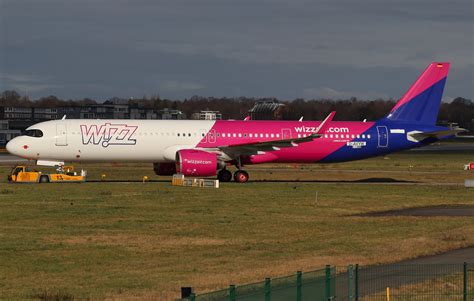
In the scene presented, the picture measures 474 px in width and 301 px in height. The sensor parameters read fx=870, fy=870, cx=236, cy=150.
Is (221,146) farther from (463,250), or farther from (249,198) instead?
(463,250)

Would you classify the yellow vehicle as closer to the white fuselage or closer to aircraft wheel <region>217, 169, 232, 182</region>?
the white fuselage

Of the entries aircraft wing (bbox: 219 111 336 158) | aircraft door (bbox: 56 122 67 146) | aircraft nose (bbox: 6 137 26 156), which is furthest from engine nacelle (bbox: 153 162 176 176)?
aircraft nose (bbox: 6 137 26 156)

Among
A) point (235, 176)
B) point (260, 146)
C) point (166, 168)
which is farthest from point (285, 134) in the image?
point (166, 168)

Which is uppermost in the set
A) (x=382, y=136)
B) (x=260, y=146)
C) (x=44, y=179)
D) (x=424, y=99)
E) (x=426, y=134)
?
(x=424, y=99)

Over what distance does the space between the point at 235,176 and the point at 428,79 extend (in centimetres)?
1807

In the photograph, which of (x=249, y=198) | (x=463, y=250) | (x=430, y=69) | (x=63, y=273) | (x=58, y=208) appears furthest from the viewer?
(x=430, y=69)

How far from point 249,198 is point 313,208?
529 cm

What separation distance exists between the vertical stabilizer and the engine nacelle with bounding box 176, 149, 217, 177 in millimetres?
Result: 16425

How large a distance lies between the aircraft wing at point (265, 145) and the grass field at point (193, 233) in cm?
245

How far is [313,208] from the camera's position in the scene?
46.6 metres

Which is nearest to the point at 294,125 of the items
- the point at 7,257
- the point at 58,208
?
the point at 58,208

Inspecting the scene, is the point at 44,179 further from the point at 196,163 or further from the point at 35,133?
the point at 196,163

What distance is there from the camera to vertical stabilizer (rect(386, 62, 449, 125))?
67.8 metres

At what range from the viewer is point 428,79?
68.6m
